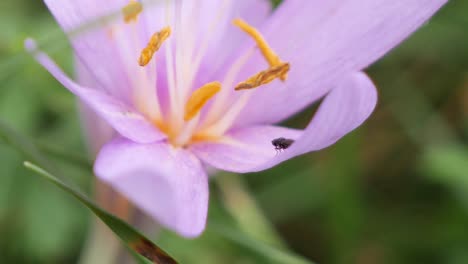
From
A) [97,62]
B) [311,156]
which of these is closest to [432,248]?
[311,156]

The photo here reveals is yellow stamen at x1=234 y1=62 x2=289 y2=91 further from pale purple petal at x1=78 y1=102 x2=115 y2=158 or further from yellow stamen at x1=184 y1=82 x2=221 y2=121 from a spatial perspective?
pale purple petal at x1=78 y1=102 x2=115 y2=158

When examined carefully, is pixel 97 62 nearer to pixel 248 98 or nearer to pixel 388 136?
pixel 248 98

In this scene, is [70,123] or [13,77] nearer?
[13,77]

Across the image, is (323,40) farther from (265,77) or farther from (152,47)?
(152,47)

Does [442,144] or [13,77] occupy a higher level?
[13,77]

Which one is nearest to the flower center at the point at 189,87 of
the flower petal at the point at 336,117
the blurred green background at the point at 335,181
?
the flower petal at the point at 336,117

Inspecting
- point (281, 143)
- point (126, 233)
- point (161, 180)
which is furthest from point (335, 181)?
point (161, 180)

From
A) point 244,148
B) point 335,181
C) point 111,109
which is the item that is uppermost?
point 111,109

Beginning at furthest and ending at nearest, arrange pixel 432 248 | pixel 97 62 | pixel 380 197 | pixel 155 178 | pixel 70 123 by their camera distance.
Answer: pixel 380 197 → pixel 432 248 → pixel 70 123 → pixel 97 62 → pixel 155 178
